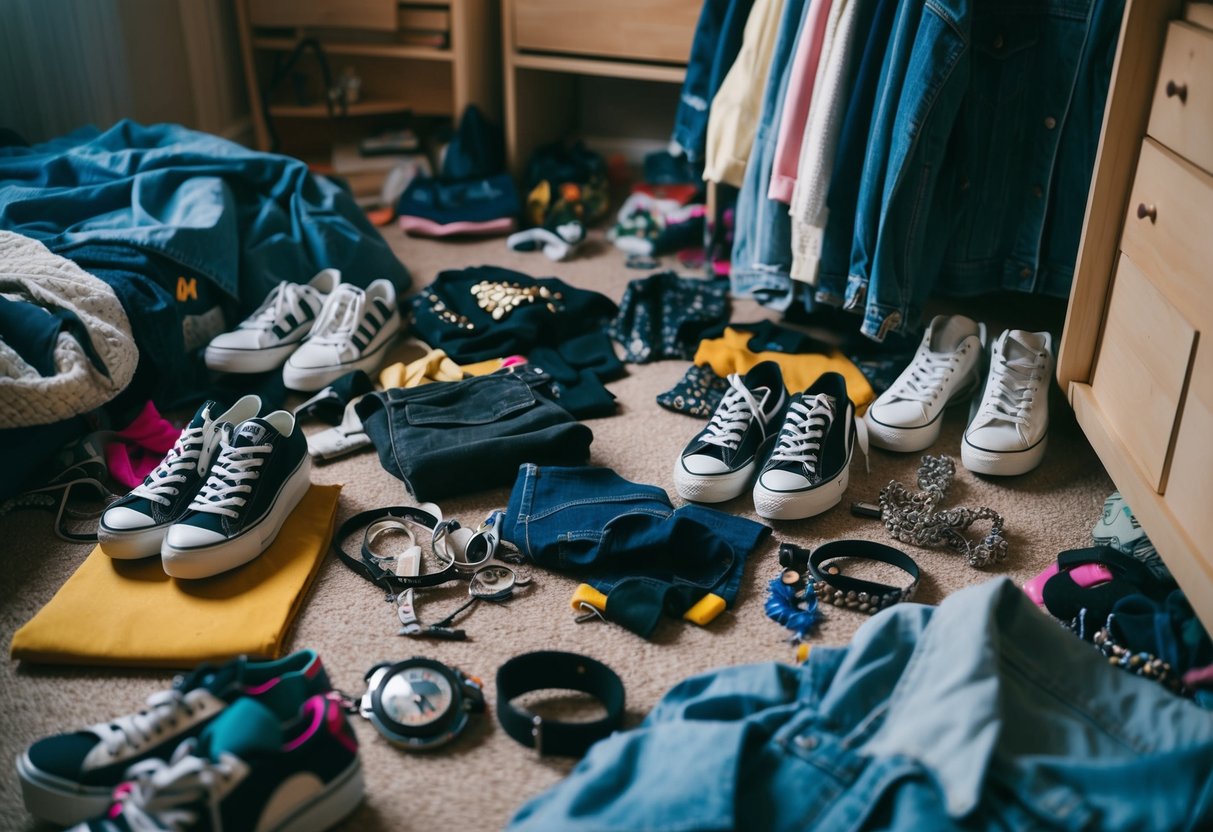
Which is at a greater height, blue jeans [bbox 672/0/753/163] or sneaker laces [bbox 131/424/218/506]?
blue jeans [bbox 672/0/753/163]

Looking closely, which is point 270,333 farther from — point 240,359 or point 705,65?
point 705,65

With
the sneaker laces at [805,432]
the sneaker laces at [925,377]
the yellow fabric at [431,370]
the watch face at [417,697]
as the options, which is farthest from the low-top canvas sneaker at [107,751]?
the sneaker laces at [925,377]

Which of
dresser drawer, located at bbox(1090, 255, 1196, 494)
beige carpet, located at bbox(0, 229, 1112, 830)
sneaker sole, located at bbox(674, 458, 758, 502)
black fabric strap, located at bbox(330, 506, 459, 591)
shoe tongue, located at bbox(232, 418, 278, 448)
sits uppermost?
dresser drawer, located at bbox(1090, 255, 1196, 494)

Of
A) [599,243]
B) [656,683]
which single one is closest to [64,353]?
[656,683]

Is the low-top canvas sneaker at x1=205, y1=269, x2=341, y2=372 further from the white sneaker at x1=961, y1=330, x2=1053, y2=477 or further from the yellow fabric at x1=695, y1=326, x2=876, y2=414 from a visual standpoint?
the white sneaker at x1=961, y1=330, x2=1053, y2=477

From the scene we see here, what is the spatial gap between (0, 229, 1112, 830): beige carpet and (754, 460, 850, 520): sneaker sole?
3 centimetres

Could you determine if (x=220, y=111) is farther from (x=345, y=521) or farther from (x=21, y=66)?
(x=345, y=521)

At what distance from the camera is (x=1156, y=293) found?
1.34 metres

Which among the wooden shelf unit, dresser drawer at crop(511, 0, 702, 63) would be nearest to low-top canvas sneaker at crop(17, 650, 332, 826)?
dresser drawer at crop(511, 0, 702, 63)

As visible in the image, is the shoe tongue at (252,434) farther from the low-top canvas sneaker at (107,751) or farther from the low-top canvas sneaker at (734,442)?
the low-top canvas sneaker at (734,442)

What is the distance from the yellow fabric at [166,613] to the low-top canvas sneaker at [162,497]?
0.12ft

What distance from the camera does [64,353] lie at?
1.58 metres

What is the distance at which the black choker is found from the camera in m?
1.38

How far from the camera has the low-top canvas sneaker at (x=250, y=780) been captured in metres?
0.93
